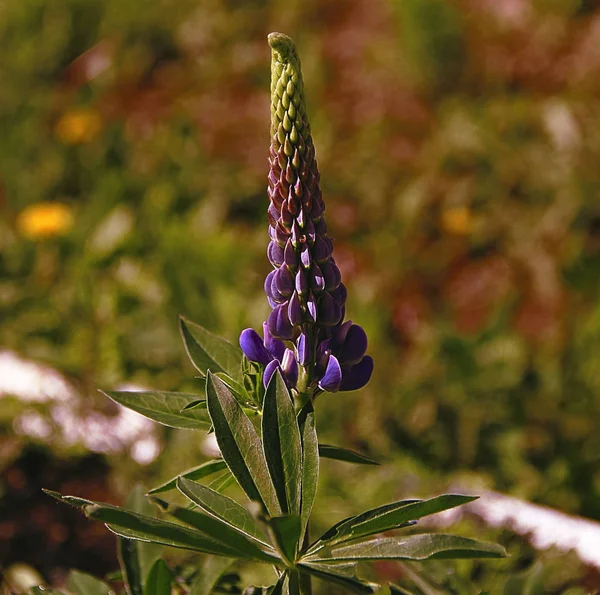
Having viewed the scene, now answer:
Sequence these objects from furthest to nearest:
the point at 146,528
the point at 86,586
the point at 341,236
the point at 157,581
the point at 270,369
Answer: the point at 341,236 < the point at 86,586 < the point at 157,581 < the point at 270,369 < the point at 146,528

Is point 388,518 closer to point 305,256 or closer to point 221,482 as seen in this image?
point 221,482

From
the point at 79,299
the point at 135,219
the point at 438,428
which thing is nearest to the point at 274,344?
the point at 438,428

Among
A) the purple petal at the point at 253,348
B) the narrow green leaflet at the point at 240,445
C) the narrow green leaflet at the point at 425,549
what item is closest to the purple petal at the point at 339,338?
the purple petal at the point at 253,348

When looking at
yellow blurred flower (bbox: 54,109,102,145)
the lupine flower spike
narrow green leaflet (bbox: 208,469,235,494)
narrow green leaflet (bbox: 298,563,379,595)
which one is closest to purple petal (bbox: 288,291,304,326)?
the lupine flower spike

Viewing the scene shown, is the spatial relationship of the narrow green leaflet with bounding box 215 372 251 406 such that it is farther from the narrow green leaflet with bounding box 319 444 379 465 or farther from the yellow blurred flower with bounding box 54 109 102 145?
the yellow blurred flower with bounding box 54 109 102 145

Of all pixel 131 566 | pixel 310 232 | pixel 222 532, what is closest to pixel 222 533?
pixel 222 532

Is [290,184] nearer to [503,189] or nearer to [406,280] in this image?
[406,280]
